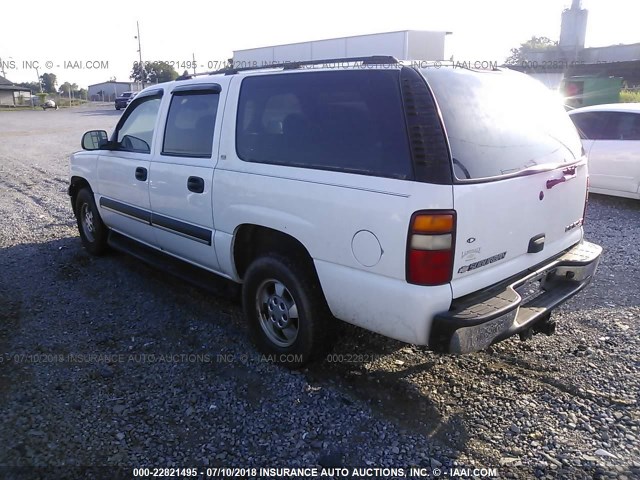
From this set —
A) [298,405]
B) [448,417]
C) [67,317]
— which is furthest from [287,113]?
[67,317]

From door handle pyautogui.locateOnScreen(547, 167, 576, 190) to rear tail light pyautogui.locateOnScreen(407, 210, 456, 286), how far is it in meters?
0.88

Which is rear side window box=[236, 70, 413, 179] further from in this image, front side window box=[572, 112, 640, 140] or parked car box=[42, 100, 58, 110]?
parked car box=[42, 100, 58, 110]

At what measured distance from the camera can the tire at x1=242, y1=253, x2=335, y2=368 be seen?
320 centimetres

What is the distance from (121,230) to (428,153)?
3.73 meters

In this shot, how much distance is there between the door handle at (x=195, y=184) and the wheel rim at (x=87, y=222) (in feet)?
8.01

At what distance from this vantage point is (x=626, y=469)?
2533 mm

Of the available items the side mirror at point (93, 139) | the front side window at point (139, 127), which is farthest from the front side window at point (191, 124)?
the side mirror at point (93, 139)

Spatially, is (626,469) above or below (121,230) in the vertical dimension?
below

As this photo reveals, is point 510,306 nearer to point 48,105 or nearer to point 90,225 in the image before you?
point 90,225

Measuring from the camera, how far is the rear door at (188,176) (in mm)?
3816

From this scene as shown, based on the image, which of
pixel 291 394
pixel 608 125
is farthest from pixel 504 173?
pixel 608 125

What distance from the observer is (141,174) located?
4.52 m

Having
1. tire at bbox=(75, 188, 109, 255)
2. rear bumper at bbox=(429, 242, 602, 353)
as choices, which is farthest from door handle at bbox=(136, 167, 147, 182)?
rear bumper at bbox=(429, 242, 602, 353)

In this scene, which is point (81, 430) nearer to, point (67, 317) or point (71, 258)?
point (67, 317)
